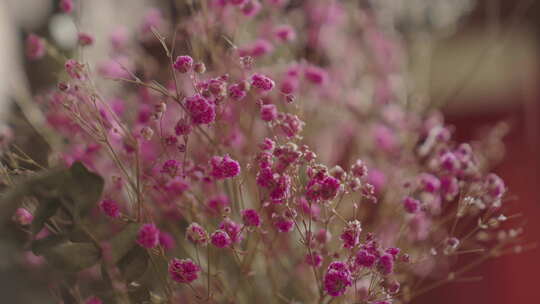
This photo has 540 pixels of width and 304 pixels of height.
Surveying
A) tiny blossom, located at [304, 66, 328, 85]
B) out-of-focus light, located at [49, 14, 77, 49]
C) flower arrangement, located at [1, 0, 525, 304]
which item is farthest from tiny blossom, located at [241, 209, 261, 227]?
out-of-focus light, located at [49, 14, 77, 49]

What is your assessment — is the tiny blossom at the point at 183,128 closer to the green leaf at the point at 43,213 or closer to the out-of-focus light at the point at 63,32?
the green leaf at the point at 43,213

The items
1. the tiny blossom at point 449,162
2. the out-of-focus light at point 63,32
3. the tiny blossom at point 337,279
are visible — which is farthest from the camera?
the out-of-focus light at point 63,32

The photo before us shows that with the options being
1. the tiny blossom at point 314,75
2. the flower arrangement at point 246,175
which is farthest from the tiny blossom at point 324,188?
the tiny blossom at point 314,75

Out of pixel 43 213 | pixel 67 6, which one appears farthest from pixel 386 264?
pixel 67 6

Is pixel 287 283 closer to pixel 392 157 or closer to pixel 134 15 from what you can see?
pixel 392 157

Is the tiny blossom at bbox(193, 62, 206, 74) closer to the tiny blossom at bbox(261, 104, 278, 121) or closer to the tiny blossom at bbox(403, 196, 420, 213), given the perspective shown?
the tiny blossom at bbox(261, 104, 278, 121)

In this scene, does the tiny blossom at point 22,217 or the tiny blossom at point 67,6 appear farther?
the tiny blossom at point 67,6

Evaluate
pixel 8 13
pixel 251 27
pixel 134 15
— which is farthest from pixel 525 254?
pixel 8 13
